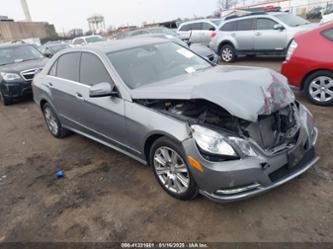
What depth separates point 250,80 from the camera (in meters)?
2.67

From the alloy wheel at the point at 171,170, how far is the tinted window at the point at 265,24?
8.30m

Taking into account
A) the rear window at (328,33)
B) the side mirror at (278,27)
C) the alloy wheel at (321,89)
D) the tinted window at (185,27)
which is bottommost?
the alloy wheel at (321,89)

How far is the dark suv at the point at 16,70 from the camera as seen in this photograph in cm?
742

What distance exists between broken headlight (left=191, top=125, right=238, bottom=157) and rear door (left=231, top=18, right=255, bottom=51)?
8.45 metres

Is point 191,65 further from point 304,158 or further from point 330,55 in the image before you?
point 330,55

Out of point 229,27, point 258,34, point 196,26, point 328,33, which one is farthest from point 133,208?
point 196,26

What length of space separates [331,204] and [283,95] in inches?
46.4

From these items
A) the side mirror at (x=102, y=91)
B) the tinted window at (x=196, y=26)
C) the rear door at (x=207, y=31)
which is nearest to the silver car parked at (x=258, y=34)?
the rear door at (x=207, y=31)

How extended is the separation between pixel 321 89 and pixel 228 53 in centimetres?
623

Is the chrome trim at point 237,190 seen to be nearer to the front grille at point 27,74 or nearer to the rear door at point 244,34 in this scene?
the front grille at point 27,74

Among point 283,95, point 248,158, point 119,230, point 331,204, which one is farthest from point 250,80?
A: point 119,230

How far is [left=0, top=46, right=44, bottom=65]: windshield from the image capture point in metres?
8.24

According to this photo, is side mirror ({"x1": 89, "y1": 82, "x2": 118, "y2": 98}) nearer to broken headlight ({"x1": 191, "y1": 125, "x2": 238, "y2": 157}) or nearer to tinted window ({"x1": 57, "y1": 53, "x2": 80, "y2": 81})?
tinted window ({"x1": 57, "y1": 53, "x2": 80, "y2": 81})

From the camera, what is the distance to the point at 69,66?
4191mm
